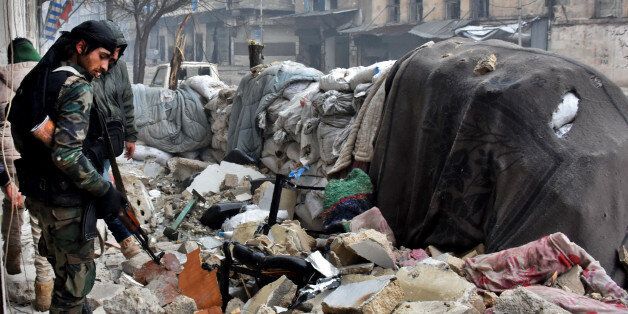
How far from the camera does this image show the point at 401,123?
16.3ft

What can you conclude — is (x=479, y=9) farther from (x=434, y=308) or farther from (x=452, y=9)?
(x=434, y=308)

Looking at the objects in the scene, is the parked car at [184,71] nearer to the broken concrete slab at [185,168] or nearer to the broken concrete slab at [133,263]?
the broken concrete slab at [185,168]

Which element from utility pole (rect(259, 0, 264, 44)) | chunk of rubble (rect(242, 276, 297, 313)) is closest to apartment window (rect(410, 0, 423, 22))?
utility pole (rect(259, 0, 264, 44))

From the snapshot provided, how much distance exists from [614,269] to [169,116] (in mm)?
7363

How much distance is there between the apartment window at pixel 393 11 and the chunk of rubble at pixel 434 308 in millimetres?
25690

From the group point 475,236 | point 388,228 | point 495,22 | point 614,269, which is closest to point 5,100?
point 388,228

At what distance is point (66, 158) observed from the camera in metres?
2.82

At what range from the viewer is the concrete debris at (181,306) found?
11.8 ft

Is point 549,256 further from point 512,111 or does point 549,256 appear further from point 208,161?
point 208,161

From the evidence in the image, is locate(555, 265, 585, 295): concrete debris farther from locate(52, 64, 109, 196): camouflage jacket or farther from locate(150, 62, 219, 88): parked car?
locate(150, 62, 219, 88): parked car

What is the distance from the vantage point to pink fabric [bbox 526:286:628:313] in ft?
9.59

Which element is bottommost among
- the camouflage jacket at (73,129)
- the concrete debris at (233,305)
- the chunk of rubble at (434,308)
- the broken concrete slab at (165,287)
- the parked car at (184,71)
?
the concrete debris at (233,305)

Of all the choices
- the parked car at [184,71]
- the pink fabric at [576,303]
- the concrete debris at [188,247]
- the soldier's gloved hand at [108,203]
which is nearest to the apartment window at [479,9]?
the parked car at [184,71]

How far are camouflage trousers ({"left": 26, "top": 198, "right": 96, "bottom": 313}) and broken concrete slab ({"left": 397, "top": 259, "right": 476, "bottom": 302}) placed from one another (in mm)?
1500
